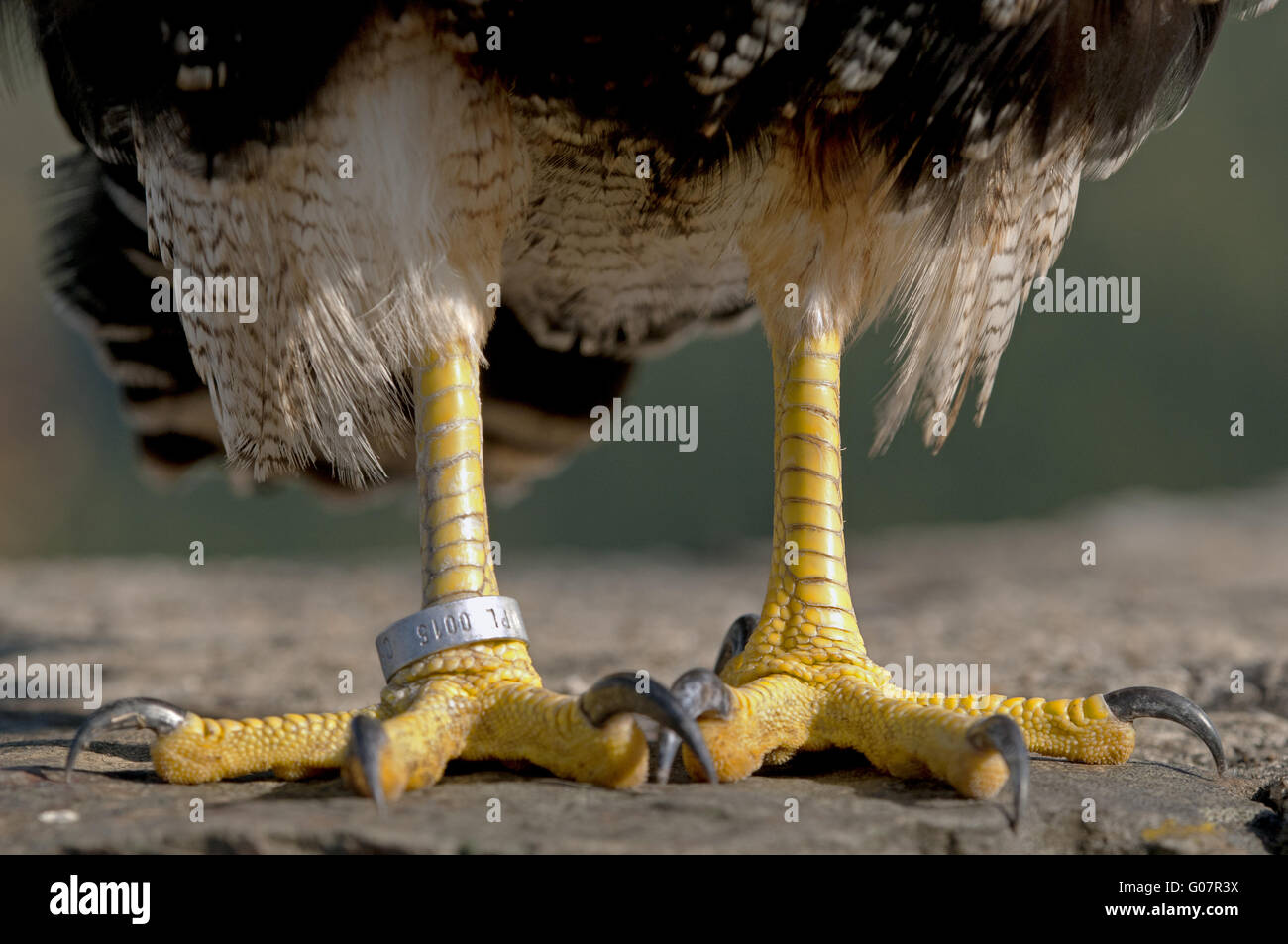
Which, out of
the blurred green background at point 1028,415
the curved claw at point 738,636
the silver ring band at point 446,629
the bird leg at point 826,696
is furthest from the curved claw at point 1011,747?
the blurred green background at point 1028,415

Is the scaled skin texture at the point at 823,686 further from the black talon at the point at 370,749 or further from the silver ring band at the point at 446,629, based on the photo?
the black talon at the point at 370,749

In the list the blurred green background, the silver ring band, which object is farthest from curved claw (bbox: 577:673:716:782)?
the blurred green background

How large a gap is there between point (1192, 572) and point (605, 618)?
3.73 meters

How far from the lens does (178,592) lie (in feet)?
24.9

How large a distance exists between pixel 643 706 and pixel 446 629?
1.73 ft

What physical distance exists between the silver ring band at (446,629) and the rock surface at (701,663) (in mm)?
262

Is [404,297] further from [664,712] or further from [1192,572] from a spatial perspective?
[1192,572]

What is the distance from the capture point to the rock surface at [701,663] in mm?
2113

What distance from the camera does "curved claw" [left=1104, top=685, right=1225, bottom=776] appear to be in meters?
2.62

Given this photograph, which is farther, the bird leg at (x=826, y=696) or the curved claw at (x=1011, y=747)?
the bird leg at (x=826, y=696)

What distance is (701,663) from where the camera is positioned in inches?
191

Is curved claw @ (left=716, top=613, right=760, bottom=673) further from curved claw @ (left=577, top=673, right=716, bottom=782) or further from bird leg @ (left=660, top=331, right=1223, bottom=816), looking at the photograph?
curved claw @ (left=577, top=673, right=716, bottom=782)

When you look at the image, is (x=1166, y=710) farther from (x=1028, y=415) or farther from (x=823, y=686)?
(x=1028, y=415)

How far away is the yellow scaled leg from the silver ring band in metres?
0.02
